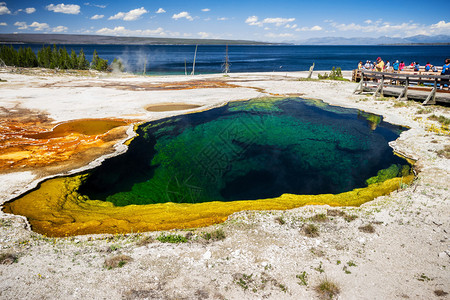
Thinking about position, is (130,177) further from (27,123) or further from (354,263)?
(27,123)

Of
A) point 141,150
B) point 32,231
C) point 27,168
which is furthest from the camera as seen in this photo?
point 141,150

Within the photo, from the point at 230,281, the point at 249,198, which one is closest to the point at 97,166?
the point at 249,198

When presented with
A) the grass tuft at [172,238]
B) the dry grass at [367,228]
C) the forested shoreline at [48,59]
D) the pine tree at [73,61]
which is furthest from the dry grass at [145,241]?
the pine tree at [73,61]

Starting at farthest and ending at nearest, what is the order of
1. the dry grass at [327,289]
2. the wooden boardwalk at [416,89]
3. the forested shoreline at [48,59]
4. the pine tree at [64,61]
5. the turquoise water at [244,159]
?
the forested shoreline at [48,59]
the pine tree at [64,61]
the wooden boardwalk at [416,89]
the turquoise water at [244,159]
the dry grass at [327,289]

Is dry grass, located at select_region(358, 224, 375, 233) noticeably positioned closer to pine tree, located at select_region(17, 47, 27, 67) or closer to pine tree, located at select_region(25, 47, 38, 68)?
pine tree, located at select_region(25, 47, 38, 68)

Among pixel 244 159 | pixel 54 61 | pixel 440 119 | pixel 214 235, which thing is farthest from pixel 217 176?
pixel 54 61

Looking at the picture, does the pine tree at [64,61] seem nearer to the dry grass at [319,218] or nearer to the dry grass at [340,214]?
the dry grass at [319,218]
